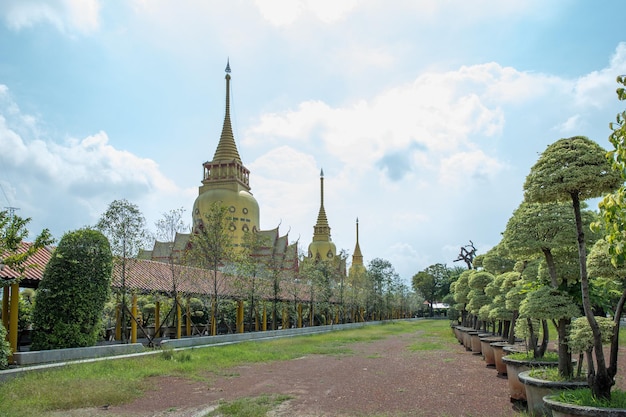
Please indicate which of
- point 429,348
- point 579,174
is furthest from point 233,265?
point 579,174

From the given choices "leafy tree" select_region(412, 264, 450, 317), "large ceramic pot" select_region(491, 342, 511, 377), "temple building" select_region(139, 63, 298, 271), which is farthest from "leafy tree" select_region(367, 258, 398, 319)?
"large ceramic pot" select_region(491, 342, 511, 377)

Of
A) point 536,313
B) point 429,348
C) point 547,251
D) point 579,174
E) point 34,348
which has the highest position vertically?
point 579,174

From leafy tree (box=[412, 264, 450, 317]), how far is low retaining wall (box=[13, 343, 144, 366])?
66.2 m

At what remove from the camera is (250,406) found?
8.98 metres

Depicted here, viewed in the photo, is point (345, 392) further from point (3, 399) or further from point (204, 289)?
point (204, 289)

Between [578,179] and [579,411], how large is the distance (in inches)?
117

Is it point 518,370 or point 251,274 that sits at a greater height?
point 251,274

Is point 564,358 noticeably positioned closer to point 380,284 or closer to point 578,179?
point 578,179

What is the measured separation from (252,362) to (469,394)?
7.67 m

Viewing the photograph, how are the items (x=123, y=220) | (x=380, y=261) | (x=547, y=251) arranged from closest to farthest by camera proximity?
(x=547, y=251)
(x=123, y=220)
(x=380, y=261)

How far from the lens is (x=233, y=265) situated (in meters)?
24.3

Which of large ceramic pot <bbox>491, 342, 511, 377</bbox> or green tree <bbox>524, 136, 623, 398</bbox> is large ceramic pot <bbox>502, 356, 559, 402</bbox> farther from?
large ceramic pot <bbox>491, 342, 511, 377</bbox>

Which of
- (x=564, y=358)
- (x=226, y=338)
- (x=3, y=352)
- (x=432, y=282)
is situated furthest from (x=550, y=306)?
(x=432, y=282)

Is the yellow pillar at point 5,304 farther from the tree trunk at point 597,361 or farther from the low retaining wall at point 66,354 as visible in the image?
the tree trunk at point 597,361
